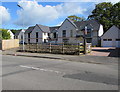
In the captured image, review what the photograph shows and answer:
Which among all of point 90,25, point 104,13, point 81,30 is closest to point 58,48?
point 81,30

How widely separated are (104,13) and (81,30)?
13.2 m

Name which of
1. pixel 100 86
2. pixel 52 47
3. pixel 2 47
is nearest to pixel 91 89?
pixel 100 86

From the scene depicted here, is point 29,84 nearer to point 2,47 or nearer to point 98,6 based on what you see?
point 2,47

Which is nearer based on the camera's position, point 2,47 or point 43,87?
point 43,87

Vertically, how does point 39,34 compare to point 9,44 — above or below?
above

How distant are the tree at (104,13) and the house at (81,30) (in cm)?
440

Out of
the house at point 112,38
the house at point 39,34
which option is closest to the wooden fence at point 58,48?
the house at point 112,38

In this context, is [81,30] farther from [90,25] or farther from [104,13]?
[104,13]

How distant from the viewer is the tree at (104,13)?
139 feet

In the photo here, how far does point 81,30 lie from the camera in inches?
1505

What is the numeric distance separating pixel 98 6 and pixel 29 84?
47146 mm

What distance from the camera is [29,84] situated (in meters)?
4.87


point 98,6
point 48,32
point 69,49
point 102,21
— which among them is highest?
point 98,6

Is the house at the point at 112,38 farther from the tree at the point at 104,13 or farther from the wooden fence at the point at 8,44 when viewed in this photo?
the wooden fence at the point at 8,44
